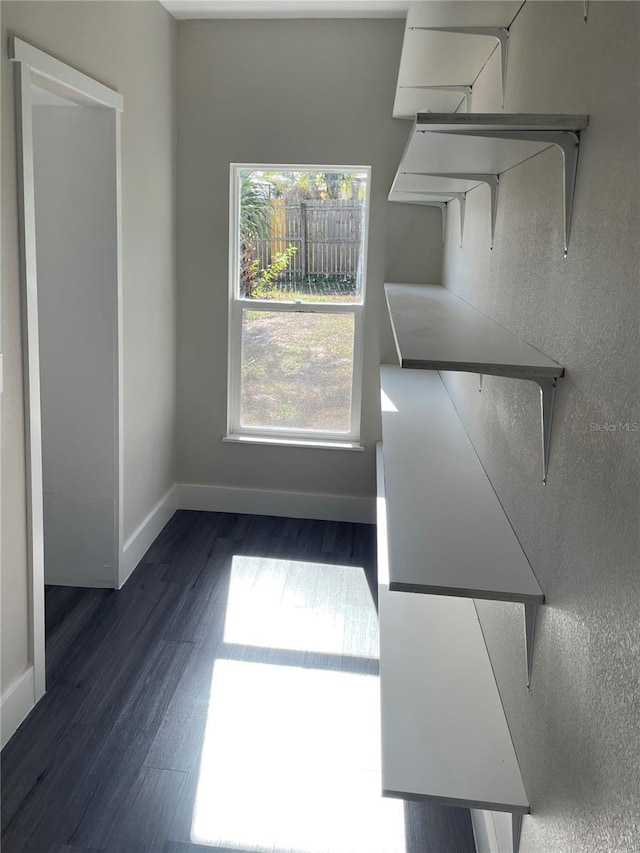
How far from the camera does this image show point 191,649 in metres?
2.97

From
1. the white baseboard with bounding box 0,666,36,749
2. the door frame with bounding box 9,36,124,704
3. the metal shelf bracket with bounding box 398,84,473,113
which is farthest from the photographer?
the metal shelf bracket with bounding box 398,84,473,113

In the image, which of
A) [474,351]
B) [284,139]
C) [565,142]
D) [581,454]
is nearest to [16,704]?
[474,351]

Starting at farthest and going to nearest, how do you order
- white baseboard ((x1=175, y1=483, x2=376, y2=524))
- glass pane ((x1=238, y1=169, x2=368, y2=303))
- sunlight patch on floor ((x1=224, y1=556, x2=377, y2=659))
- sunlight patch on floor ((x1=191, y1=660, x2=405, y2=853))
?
1. white baseboard ((x1=175, y1=483, x2=376, y2=524))
2. glass pane ((x1=238, y1=169, x2=368, y2=303))
3. sunlight patch on floor ((x1=224, y1=556, x2=377, y2=659))
4. sunlight patch on floor ((x1=191, y1=660, x2=405, y2=853))

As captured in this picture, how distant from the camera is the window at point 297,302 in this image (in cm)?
414

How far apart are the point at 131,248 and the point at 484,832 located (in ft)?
9.02

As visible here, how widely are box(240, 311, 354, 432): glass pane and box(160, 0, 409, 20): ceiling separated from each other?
5.12 ft

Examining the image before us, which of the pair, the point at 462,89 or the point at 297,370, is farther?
the point at 297,370

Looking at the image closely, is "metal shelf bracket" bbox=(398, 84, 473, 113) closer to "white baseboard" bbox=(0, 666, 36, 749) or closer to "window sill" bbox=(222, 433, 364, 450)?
"window sill" bbox=(222, 433, 364, 450)

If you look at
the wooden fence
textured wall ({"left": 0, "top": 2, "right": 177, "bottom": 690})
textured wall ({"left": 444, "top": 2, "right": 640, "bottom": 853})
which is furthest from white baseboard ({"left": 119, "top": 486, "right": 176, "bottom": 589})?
textured wall ({"left": 444, "top": 2, "right": 640, "bottom": 853})

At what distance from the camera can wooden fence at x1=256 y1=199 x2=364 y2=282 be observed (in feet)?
13.6

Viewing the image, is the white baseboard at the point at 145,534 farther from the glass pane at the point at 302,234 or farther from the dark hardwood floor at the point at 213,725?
the glass pane at the point at 302,234

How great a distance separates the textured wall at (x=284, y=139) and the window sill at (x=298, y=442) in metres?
0.05

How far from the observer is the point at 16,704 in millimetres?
2459

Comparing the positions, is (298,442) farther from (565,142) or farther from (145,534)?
(565,142)
